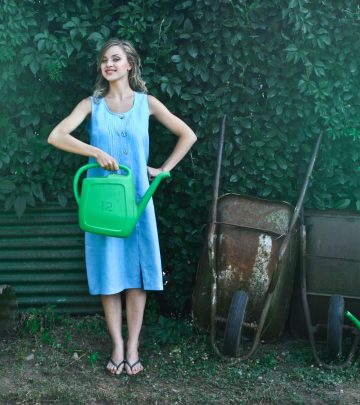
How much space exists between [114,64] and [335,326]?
6.22ft

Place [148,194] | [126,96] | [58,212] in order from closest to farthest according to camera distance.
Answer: [148,194] < [126,96] < [58,212]

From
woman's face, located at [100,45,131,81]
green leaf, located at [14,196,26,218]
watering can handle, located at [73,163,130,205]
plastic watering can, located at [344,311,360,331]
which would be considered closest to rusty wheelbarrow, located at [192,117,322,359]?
plastic watering can, located at [344,311,360,331]

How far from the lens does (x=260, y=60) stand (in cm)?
456

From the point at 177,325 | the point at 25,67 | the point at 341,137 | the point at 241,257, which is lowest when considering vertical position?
the point at 177,325

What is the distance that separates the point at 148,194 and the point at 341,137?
154 cm

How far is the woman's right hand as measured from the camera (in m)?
3.74

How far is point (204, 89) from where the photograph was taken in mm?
4695

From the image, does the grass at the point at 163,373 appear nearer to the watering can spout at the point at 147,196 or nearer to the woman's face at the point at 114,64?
the watering can spout at the point at 147,196

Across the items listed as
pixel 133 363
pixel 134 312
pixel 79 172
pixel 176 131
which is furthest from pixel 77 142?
pixel 133 363

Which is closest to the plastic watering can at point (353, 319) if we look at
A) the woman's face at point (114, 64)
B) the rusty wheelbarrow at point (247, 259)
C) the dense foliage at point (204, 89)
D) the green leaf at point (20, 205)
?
the rusty wheelbarrow at point (247, 259)

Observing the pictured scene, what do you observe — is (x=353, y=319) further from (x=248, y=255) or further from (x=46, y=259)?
(x=46, y=259)

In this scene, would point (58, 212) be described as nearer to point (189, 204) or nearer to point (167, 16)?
point (189, 204)

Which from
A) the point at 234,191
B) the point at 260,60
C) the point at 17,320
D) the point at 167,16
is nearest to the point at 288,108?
the point at 260,60

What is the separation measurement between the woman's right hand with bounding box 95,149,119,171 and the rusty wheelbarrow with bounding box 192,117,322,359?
709 mm
